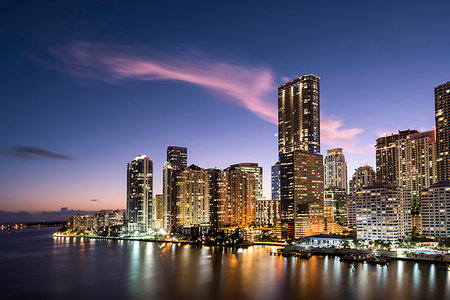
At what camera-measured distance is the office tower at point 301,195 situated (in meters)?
115

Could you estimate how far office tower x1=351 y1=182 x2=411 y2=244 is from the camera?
89562mm

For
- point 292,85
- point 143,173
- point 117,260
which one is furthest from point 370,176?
point 117,260

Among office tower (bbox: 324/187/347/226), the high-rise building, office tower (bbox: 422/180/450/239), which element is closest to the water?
office tower (bbox: 422/180/450/239)

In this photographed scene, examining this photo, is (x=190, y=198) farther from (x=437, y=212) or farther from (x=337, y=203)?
(x=437, y=212)

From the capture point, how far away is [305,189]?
4906 inches

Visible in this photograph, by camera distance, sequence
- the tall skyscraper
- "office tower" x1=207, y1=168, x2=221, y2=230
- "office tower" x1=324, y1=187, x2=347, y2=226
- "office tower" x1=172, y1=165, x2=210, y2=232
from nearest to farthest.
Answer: the tall skyscraper < "office tower" x1=207, y1=168, x2=221, y2=230 < "office tower" x1=172, y1=165, x2=210, y2=232 < "office tower" x1=324, y1=187, x2=347, y2=226

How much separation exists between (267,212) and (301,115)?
42567mm

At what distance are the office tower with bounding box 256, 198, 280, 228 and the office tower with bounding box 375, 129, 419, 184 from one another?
170 feet

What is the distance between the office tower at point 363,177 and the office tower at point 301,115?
43.5m

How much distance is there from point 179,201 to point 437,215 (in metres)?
90.3

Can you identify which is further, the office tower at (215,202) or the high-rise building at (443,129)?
the high-rise building at (443,129)

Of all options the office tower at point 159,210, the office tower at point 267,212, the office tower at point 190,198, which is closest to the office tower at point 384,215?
the office tower at point 267,212

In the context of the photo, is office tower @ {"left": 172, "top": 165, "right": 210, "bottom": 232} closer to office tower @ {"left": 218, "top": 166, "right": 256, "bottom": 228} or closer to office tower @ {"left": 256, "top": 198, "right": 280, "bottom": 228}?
office tower @ {"left": 218, "top": 166, "right": 256, "bottom": 228}

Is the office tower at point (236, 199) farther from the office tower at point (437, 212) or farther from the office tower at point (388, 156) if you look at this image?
the office tower at point (437, 212)
